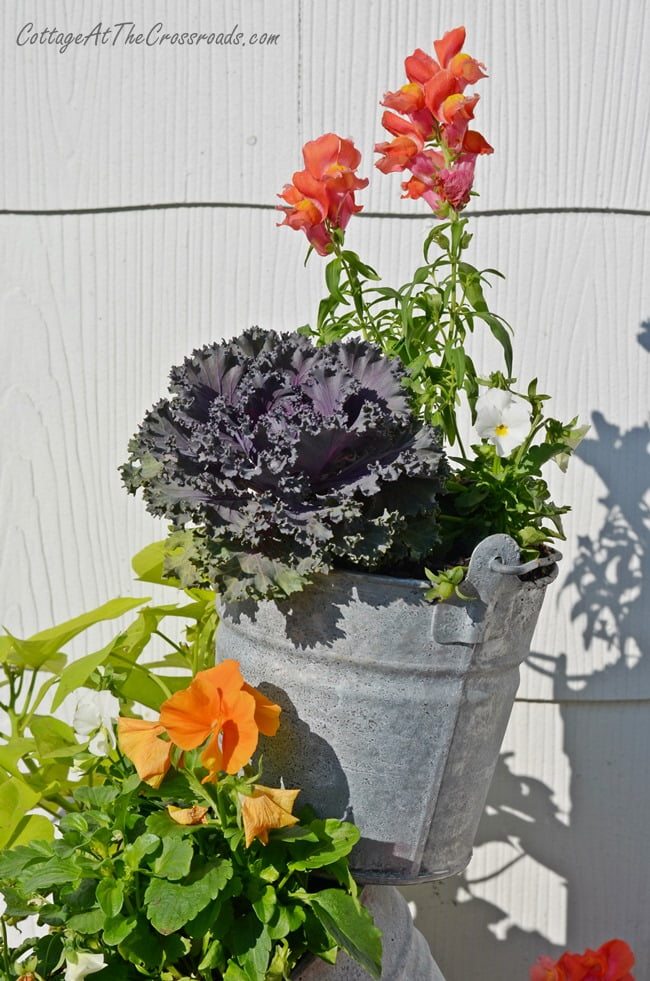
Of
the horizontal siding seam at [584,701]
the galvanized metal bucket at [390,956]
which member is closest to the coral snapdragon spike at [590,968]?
the galvanized metal bucket at [390,956]

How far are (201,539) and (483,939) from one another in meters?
0.95

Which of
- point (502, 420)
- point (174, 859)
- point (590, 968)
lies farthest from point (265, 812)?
point (590, 968)

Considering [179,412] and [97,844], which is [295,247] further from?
[97,844]

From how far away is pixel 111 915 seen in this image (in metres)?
0.87

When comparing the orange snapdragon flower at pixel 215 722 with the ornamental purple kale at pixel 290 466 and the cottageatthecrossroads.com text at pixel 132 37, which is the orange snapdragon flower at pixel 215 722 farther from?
the cottageatthecrossroads.com text at pixel 132 37

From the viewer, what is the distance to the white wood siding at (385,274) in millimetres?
1377

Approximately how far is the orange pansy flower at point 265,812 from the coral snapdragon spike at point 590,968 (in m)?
0.54

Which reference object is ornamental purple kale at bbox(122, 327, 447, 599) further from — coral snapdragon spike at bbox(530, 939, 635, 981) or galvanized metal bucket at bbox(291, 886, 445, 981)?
coral snapdragon spike at bbox(530, 939, 635, 981)

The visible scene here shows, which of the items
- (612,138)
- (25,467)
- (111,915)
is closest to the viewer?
(111,915)

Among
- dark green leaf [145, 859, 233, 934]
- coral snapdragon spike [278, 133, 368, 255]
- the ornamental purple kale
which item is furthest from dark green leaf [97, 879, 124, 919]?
coral snapdragon spike [278, 133, 368, 255]

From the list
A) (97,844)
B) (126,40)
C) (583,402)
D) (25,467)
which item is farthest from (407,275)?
(97,844)

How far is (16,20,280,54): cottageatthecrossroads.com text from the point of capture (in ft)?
4.58

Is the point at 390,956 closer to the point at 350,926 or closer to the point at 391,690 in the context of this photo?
the point at 350,926

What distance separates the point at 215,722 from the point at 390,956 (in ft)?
1.16
